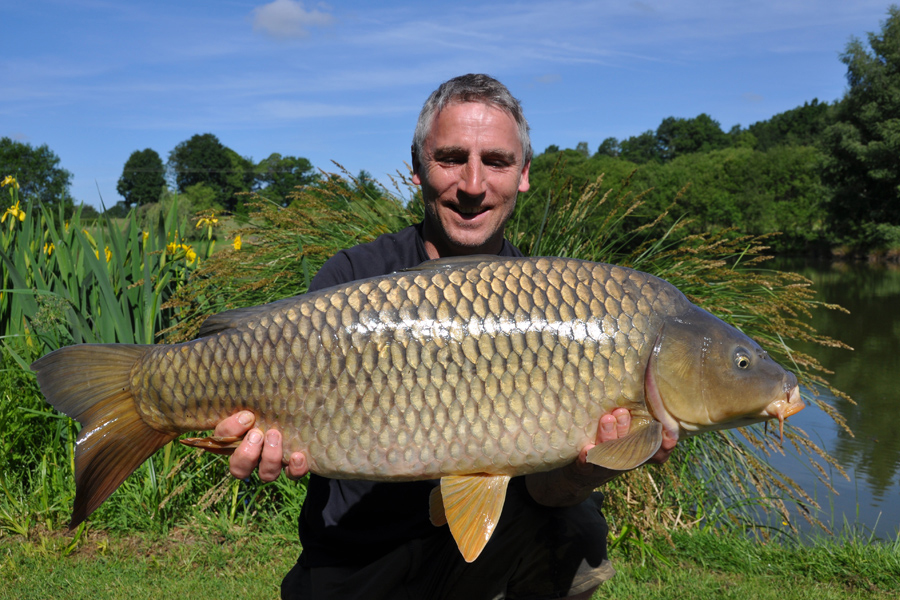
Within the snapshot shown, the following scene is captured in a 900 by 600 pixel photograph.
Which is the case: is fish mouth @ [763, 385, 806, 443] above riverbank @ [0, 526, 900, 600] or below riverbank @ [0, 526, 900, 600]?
above

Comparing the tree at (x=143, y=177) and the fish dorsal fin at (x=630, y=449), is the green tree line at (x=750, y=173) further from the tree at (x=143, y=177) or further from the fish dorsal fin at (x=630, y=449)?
the fish dorsal fin at (x=630, y=449)

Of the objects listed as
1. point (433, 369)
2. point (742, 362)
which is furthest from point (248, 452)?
point (742, 362)

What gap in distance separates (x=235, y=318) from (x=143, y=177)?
54.0 m

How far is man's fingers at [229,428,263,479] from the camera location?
1584 millimetres

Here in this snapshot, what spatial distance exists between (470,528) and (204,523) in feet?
7.51

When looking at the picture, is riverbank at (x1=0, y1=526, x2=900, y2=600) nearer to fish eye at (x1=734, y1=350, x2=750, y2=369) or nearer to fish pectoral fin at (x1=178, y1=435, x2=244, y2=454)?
fish pectoral fin at (x1=178, y1=435, x2=244, y2=454)

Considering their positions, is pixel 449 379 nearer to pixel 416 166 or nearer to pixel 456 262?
pixel 456 262

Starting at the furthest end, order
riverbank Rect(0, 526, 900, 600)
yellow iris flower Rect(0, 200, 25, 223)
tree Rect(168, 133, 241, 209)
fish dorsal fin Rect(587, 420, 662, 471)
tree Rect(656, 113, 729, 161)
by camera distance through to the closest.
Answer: tree Rect(656, 113, 729, 161) → tree Rect(168, 133, 241, 209) → yellow iris flower Rect(0, 200, 25, 223) → riverbank Rect(0, 526, 900, 600) → fish dorsal fin Rect(587, 420, 662, 471)

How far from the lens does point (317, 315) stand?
1.55 meters

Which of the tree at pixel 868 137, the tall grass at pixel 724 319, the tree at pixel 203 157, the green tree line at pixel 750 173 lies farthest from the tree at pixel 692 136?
the tall grass at pixel 724 319

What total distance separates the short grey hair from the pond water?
110 inches

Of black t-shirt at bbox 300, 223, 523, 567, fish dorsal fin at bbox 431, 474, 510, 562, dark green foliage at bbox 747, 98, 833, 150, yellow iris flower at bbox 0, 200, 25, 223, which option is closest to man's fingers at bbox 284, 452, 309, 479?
fish dorsal fin at bbox 431, 474, 510, 562

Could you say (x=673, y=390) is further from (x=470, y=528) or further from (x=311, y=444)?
(x=311, y=444)

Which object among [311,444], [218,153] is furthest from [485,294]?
[218,153]
